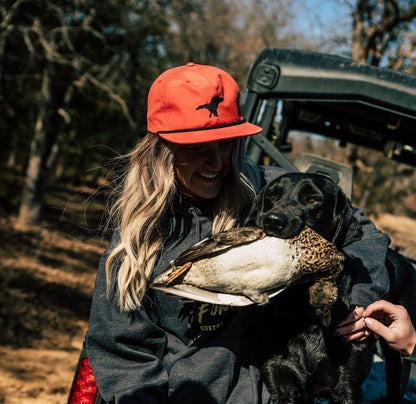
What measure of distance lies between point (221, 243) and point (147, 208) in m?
0.64

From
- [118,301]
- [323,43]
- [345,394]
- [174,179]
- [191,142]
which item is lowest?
[345,394]

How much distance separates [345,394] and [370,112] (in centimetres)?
234

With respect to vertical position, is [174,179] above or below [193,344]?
above

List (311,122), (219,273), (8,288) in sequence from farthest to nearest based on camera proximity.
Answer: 1. (8,288)
2. (311,122)
3. (219,273)

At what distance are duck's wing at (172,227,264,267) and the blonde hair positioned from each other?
43cm

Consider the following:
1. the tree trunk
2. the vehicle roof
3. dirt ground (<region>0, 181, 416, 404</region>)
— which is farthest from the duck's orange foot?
the tree trunk

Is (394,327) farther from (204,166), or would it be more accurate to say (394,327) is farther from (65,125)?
(65,125)

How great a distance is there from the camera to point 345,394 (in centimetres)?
222

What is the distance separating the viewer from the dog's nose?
1.73 metres

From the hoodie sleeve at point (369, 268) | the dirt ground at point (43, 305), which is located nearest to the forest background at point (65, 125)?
the dirt ground at point (43, 305)

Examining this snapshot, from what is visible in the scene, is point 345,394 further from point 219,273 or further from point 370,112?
point 370,112

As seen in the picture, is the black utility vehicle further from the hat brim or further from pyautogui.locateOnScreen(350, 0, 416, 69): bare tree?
pyautogui.locateOnScreen(350, 0, 416, 69): bare tree

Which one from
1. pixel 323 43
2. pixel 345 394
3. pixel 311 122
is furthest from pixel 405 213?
pixel 345 394

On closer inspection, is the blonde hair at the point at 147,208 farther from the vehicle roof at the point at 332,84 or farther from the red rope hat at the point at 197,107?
the vehicle roof at the point at 332,84
